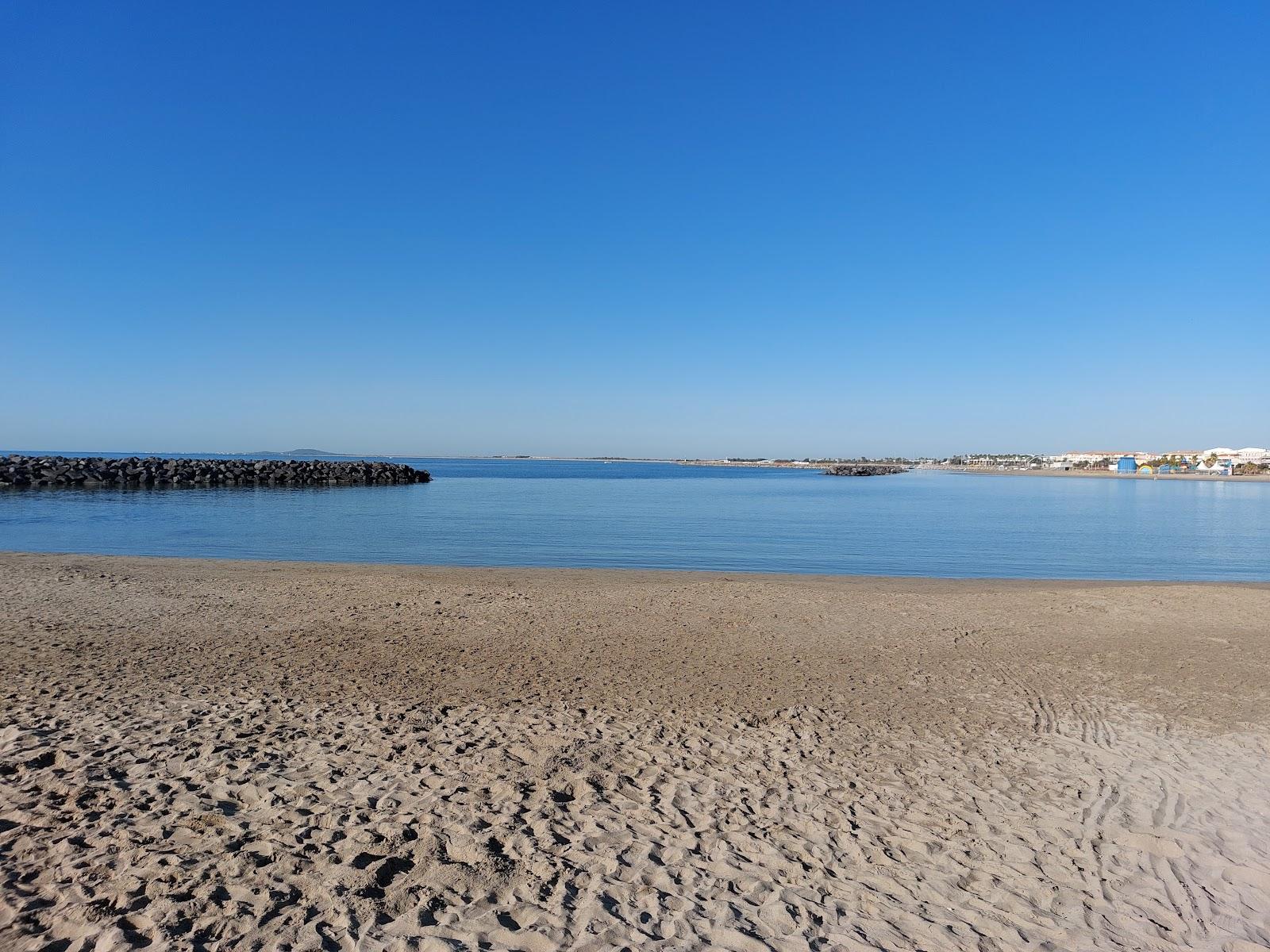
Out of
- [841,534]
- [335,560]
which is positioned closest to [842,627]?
[335,560]

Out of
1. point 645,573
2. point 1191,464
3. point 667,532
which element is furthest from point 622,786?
point 1191,464

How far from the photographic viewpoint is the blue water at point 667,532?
18688mm

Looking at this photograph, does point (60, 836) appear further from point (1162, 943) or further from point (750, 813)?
point (1162, 943)

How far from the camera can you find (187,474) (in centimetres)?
5081

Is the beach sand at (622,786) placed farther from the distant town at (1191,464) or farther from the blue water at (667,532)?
the distant town at (1191,464)

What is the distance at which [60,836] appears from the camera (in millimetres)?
4230

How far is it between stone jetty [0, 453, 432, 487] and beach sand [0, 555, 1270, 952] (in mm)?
44066

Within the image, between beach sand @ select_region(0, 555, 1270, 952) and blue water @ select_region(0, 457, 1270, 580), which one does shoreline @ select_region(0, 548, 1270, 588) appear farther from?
beach sand @ select_region(0, 555, 1270, 952)

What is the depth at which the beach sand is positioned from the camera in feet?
12.4

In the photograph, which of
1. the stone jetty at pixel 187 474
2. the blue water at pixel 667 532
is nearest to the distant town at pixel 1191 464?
the blue water at pixel 667 532

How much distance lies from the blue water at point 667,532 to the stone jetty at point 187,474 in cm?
578

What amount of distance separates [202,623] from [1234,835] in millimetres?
10956

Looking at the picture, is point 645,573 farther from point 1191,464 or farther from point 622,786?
point 1191,464

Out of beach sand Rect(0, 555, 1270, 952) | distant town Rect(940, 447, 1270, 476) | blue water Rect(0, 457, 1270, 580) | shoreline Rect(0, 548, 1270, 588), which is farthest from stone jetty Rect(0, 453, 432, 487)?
distant town Rect(940, 447, 1270, 476)
